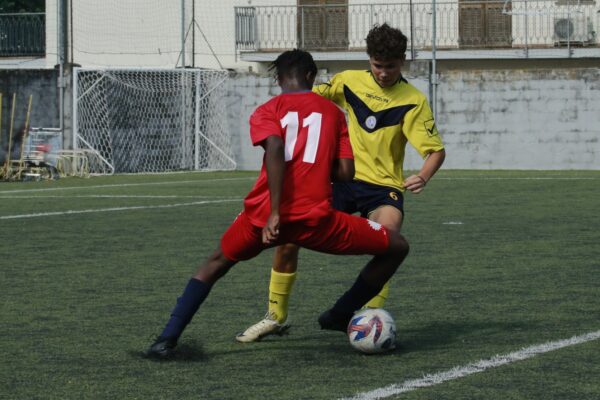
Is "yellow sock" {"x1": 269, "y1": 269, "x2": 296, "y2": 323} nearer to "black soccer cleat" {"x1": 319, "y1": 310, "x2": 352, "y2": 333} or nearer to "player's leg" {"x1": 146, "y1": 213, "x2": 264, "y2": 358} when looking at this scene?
"black soccer cleat" {"x1": 319, "y1": 310, "x2": 352, "y2": 333}

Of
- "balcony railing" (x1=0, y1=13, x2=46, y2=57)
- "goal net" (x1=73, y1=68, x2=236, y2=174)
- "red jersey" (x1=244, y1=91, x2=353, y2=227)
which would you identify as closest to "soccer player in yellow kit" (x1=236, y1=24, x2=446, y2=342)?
"red jersey" (x1=244, y1=91, x2=353, y2=227)

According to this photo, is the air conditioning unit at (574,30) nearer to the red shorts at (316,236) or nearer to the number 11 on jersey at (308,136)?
the red shorts at (316,236)

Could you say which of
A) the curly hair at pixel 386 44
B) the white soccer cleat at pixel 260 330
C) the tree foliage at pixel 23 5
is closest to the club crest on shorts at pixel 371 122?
the curly hair at pixel 386 44

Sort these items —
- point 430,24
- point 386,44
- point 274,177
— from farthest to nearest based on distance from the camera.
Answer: point 430,24
point 386,44
point 274,177

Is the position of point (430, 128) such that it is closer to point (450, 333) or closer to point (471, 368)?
point (450, 333)

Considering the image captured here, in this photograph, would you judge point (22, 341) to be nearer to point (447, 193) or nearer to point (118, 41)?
A: point (447, 193)

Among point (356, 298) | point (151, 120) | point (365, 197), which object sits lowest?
point (356, 298)

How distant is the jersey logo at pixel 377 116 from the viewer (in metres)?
7.46

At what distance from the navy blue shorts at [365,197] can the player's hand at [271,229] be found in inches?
51.7

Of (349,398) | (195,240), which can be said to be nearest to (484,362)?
(349,398)

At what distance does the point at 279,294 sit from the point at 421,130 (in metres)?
1.17

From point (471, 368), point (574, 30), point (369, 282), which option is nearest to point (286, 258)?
point (369, 282)

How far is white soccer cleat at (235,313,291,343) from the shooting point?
710 cm

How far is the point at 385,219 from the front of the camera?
719cm
